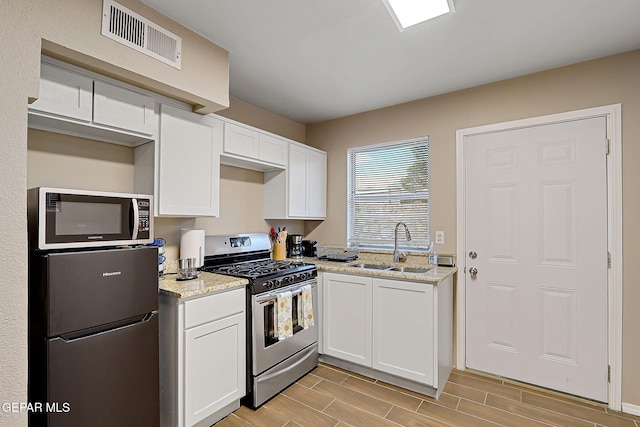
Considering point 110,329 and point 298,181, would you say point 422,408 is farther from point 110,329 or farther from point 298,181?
point 298,181

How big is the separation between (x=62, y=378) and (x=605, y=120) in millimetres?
3651

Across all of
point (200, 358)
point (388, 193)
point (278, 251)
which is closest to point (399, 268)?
point (388, 193)

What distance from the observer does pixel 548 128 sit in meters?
Answer: 2.50

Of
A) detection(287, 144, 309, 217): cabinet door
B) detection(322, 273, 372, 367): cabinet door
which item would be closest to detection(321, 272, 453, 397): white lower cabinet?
detection(322, 273, 372, 367): cabinet door

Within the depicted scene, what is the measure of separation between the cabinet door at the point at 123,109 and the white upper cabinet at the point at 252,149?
2.10 ft

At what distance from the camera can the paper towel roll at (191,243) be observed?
8.02ft


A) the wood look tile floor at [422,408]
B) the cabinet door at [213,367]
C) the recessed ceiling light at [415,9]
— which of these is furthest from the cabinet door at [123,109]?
the wood look tile floor at [422,408]

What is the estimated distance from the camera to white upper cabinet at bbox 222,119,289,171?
260cm

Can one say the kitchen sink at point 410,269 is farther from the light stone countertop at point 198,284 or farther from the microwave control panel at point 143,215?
the microwave control panel at point 143,215

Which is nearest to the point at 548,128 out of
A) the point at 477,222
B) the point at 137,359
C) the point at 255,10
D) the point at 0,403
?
the point at 477,222

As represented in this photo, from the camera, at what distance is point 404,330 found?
Answer: 8.22ft

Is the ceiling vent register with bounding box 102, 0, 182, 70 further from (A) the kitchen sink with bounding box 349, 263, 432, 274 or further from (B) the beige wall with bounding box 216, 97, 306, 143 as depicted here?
(A) the kitchen sink with bounding box 349, 263, 432, 274

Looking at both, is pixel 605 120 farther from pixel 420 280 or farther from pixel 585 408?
pixel 585 408

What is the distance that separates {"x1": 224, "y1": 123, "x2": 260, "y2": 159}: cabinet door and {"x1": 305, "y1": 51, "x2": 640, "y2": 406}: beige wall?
3.94ft
